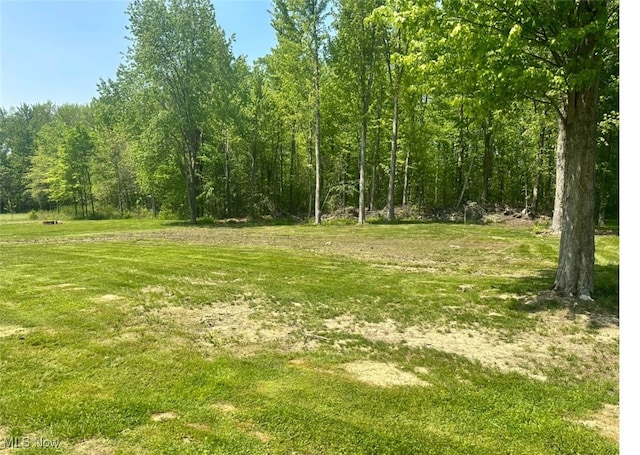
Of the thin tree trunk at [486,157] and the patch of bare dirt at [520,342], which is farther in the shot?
the thin tree trunk at [486,157]

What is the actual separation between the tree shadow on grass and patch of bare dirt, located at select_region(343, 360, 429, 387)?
2809mm

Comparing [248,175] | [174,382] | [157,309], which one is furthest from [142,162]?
[174,382]

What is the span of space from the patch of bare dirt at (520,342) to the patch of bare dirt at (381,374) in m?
0.68

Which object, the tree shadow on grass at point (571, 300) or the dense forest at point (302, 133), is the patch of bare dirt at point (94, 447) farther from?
the dense forest at point (302, 133)

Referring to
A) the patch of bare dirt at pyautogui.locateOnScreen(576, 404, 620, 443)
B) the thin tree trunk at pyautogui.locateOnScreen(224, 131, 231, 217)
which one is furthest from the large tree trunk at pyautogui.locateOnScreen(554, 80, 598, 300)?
the thin tree trunk at pyautogui.locateOnScreen(224, 131, 231, 217)

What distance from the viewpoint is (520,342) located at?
4543 millimetres

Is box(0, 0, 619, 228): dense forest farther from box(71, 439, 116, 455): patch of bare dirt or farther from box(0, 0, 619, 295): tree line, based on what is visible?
box(71, 439, 116, 455): patch of bare dirt

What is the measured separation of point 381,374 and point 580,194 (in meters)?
4.18

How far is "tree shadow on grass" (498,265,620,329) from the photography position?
5.35 meters

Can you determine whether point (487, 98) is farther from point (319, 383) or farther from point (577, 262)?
point (319, 383)

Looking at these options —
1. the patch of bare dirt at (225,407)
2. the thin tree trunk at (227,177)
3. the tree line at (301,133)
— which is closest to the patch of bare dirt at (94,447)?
the patch of bare dirt at (225,407)

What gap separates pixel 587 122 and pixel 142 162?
25.0 metres

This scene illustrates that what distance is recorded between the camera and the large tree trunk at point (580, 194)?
5711mm
